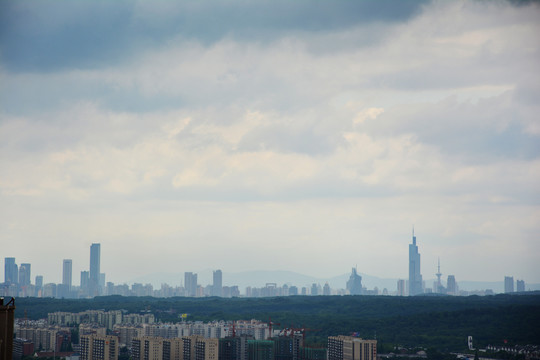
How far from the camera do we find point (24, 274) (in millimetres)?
72875

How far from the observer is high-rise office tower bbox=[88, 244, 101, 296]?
87713 mm

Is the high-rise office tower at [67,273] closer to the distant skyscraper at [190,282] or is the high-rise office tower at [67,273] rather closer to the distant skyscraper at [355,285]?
the distant skyscraper at [190,282]

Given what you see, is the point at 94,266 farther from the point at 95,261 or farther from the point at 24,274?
the point at 24,274

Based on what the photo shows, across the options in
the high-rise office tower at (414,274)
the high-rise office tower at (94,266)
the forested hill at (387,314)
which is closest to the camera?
the forested hill at (387,314)

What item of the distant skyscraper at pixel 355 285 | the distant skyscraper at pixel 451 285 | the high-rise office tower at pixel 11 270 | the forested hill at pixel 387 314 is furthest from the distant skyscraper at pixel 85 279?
the distant skyscraper at pixel 451 285

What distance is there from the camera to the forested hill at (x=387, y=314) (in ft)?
105

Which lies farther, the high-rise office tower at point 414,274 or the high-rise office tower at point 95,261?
the high-rise office tower at point 414,274

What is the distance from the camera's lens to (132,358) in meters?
24.8

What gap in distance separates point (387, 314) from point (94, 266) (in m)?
55.0

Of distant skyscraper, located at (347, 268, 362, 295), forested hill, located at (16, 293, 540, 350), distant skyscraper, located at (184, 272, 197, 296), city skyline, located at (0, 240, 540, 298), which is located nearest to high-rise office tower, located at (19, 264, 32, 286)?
city skyline, located at (0, 240, 540, 298)

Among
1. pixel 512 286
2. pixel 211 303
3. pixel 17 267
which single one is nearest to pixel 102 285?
pixel 17 267

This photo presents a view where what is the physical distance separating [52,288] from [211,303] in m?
27.9

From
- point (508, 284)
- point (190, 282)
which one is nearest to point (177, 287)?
point (190, 282)

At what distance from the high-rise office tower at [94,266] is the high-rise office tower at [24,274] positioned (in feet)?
40.5
